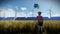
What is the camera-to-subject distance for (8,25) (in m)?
5.21

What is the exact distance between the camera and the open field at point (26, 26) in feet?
16.8

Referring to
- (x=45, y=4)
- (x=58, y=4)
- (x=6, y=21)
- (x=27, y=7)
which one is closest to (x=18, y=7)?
(x=27, y=7)

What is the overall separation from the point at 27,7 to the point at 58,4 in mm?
1146

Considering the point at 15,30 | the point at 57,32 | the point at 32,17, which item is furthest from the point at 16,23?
the point at 57,32

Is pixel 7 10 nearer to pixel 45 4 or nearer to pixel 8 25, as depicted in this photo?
pixel 8 25

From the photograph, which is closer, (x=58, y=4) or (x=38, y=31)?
(x=38, y=31)

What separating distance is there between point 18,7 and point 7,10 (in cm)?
41

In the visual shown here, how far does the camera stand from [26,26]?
5.23 meters

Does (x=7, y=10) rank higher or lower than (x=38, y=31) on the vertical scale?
higher

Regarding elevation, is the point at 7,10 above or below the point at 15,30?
above

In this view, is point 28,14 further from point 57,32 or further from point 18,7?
point 57,32

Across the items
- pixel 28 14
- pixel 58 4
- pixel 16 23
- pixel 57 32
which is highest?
pixel 58 4

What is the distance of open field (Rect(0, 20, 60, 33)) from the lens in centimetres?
512

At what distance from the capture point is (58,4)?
17.6 ft
